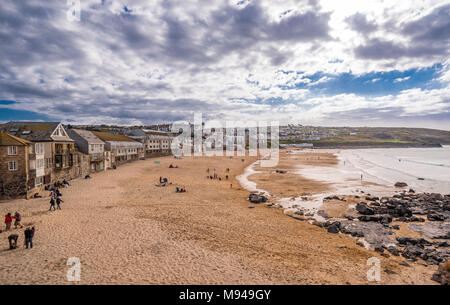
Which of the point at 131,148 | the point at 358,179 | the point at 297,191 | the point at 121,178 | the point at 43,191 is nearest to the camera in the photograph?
the point at 43,191

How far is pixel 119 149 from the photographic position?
49750mm

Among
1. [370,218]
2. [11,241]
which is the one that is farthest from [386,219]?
[11,241]

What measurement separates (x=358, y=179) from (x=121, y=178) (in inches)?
1546

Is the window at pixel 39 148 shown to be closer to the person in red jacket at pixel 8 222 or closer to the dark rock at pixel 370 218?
the person in red jacket at pixel 8 222

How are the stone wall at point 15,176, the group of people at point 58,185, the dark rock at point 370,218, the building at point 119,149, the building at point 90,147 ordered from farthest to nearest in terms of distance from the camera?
1. the building at point 119,149
2. the building at point 90,147
3. the group of people at point 58,185
4. the stone wall at point 15,176
5. the dark rock at point 370,218

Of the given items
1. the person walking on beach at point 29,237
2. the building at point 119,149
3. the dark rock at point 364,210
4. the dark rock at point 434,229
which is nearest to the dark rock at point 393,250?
the dark rock at point 434,229

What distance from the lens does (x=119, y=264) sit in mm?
10805

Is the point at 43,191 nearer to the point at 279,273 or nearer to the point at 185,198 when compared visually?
the point at 185,198

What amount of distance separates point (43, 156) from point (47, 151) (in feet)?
4.75

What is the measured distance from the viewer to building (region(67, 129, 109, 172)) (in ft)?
117

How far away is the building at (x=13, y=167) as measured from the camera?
19.7 metres

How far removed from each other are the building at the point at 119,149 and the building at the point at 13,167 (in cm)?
2391

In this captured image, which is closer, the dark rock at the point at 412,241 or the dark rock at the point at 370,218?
the dark rock at the point at 412,241

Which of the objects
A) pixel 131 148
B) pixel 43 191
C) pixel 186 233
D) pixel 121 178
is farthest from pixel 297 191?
pixel 131 148
